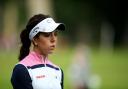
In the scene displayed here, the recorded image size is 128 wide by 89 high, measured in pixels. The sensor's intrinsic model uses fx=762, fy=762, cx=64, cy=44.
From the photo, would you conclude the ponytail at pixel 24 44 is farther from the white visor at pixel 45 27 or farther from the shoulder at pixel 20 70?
the shoulder at pixel 20 70

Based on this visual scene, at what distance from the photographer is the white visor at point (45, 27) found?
685 cm

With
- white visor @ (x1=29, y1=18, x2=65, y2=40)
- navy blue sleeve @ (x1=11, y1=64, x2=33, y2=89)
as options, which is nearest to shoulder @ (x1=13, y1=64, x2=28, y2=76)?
navy blue sleeve @ (x1=11, y1=64, x2=33, y2=89)

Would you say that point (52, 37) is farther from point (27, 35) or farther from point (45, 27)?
point (27, 35)

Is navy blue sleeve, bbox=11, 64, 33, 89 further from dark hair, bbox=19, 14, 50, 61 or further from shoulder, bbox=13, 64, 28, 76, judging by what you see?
dark hair, bbox=19, 14, 50, 61

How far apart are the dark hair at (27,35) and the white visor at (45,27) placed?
0.16 ft

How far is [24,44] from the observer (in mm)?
7113

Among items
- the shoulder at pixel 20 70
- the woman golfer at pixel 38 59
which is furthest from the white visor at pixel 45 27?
the shoulder at pixel 20 70

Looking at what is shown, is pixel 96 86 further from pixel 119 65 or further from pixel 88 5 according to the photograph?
pixel 88 5

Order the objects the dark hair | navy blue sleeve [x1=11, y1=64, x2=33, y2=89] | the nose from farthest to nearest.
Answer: the dark hair, the nose, navy blue sleeve [x1=11, y1=64, x2=33, y2=89]

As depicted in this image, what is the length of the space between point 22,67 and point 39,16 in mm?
562

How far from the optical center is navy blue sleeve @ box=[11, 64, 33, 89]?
6.66 metres

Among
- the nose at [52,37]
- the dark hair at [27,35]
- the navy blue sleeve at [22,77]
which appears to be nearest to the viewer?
the navy blue sleeve at [22,77]

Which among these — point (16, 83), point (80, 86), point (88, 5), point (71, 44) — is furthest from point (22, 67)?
point (88, 5)

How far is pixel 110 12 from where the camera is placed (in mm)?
63000
